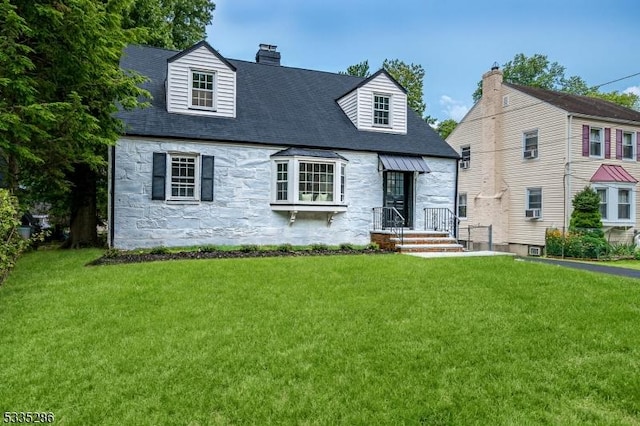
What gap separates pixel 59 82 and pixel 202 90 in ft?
13.9

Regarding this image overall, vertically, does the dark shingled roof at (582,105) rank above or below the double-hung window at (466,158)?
above

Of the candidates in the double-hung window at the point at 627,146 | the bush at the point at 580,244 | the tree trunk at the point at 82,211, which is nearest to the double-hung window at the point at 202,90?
A: the tree trunk at the point at 82,211

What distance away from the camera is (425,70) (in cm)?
2948

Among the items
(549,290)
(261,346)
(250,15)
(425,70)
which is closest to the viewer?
(261,346)

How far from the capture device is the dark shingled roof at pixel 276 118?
1202cm

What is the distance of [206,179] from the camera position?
1199 centimetres

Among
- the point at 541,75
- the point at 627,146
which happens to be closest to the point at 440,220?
the point at 627,146

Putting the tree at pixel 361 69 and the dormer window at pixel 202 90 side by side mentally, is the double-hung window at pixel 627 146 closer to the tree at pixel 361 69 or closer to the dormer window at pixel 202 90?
the tree at pixel 361 69

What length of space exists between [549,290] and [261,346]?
4667 mm

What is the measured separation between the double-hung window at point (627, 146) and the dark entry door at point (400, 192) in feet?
39.9

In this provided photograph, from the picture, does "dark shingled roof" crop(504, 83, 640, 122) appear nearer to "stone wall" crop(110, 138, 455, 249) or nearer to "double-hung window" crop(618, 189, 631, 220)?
"double-hung window" crop(618, 189, 631, 220)

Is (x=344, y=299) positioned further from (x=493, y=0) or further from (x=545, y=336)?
(x=493, y=0)

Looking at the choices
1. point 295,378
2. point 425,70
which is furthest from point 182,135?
point 425,70

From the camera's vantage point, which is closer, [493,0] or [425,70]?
[493,0]
